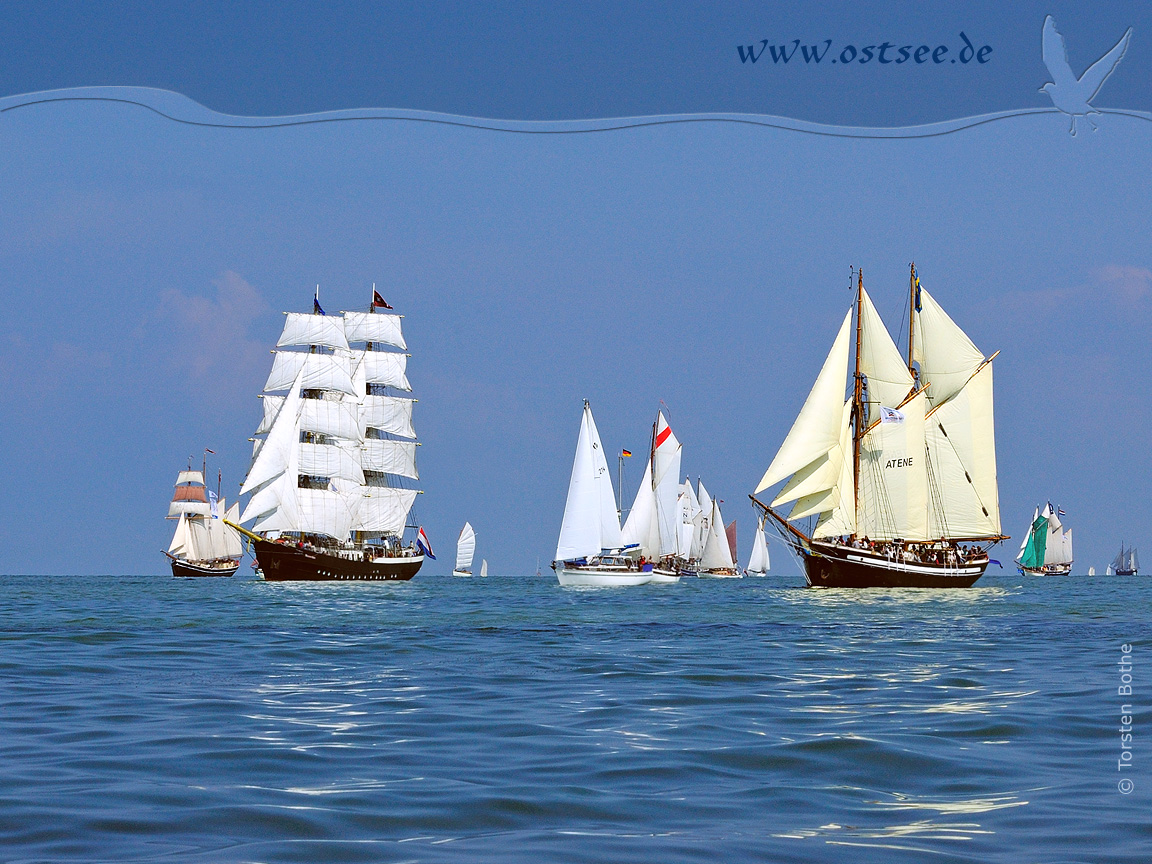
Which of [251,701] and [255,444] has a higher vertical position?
[255,444]

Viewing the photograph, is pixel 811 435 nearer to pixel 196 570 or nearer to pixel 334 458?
pixel 334 458

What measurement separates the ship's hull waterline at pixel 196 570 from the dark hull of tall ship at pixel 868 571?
11030 cm

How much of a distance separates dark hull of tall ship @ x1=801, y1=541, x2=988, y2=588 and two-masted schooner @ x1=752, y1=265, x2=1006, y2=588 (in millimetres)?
63

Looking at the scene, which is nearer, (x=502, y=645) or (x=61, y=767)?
(x=61, y=767)

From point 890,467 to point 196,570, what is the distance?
4586 inches

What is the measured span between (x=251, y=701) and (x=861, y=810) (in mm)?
8697

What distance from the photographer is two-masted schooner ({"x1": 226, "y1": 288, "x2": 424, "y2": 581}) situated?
11438 centimetres

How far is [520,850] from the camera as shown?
8062 mm

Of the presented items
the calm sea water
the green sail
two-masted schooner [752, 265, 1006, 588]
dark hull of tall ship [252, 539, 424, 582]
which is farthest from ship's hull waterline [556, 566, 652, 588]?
the green sail

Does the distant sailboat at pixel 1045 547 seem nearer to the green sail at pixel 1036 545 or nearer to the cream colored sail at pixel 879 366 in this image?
the green sail at pixel 1036 545

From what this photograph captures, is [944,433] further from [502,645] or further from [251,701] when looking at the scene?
[251,701]

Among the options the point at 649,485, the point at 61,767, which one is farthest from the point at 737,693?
the point at 649,485

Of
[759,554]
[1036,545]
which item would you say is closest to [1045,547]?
[1036,545]

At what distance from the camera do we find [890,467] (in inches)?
3187
